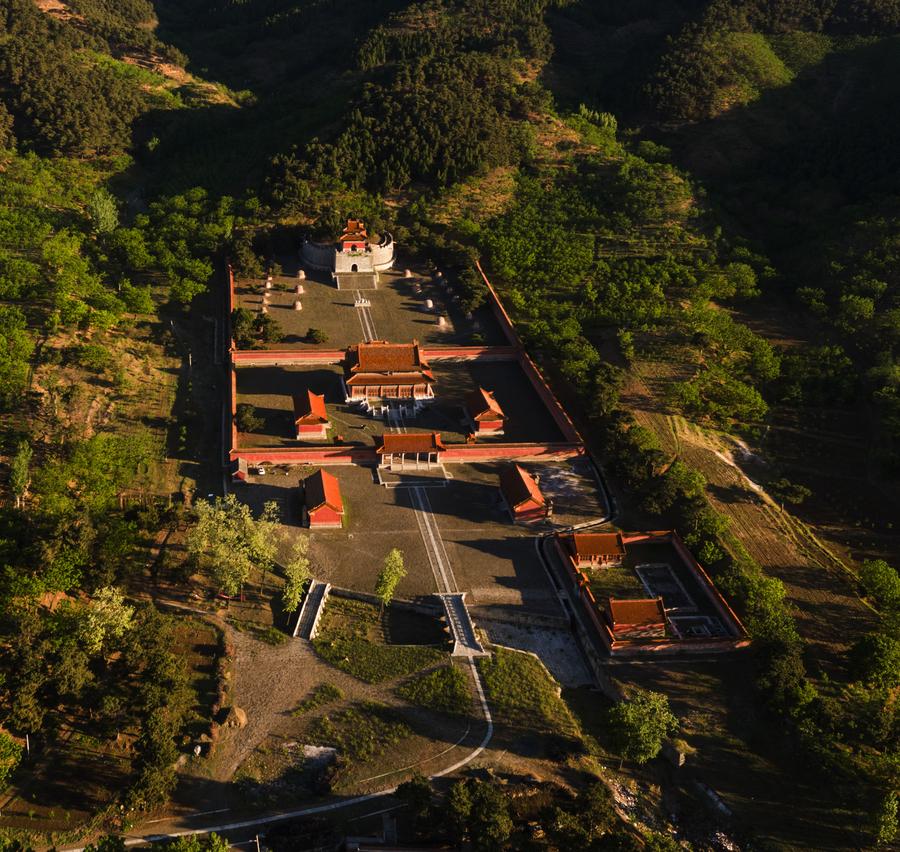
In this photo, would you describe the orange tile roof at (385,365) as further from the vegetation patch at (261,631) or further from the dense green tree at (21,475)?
the vegetation patch at (261,631)

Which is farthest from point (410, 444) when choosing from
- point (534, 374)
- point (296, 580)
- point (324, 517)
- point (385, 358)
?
point (296, 580)

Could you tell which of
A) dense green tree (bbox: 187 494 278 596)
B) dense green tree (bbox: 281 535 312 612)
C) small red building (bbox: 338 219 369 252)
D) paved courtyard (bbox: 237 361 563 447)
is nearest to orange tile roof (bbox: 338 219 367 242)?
small red building (bbox: 338 219 369 252)

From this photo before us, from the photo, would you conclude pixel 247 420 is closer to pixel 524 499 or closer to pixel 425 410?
pixel 425 410

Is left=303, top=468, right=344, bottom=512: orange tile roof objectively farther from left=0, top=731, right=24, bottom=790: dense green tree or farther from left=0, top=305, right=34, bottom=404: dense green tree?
left=0, top=305, right=34, bottom=404: dense green tree

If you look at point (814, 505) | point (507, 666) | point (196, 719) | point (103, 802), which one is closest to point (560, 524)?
point (507, 666)

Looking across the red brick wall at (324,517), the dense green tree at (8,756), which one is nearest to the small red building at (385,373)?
the red brick wall at (324,517)

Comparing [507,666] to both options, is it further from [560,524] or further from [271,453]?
[271,453]
